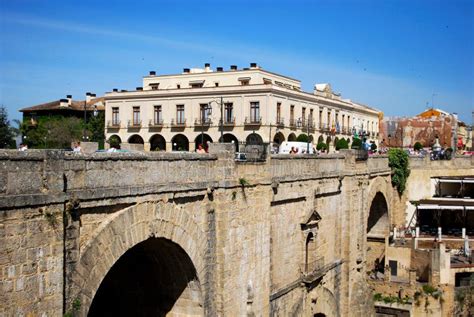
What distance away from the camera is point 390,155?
31422 millimetres

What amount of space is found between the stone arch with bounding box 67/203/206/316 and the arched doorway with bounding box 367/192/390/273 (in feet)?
60.5

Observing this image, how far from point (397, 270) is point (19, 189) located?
24.1 meters

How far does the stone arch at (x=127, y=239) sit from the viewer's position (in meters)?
9.48

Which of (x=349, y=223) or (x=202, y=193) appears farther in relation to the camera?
(x=349, y=223)

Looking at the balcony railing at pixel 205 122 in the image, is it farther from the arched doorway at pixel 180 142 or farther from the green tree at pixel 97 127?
the green tree at pixel 97 127

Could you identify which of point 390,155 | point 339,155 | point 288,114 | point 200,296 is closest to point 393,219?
point 390,155

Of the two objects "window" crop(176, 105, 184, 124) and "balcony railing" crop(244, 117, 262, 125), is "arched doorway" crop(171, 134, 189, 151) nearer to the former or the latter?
"window" crop(176, 105, 184, 124)

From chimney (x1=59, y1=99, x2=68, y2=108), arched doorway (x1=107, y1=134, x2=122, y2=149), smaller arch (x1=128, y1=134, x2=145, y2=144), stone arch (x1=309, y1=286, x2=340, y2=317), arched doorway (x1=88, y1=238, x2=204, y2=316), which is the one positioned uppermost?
chimney (x1=59, y1=99, x2=68, y2=108)

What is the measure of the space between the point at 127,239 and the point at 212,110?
3796cm

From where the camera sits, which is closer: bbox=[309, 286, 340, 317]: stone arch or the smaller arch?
bbox=[309, 286, 340, 317]: stone arch

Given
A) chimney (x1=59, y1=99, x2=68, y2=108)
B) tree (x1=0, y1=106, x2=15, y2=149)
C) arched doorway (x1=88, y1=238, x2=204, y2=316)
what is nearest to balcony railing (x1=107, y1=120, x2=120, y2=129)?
chimney (x1=59, y1=99, x2=68, y2=108)

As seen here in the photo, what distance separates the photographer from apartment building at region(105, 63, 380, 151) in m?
45.5

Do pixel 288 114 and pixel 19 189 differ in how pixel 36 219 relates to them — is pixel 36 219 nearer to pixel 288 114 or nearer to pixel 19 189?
pixel 19 189

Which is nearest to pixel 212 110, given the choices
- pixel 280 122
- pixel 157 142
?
pixel 157 142
